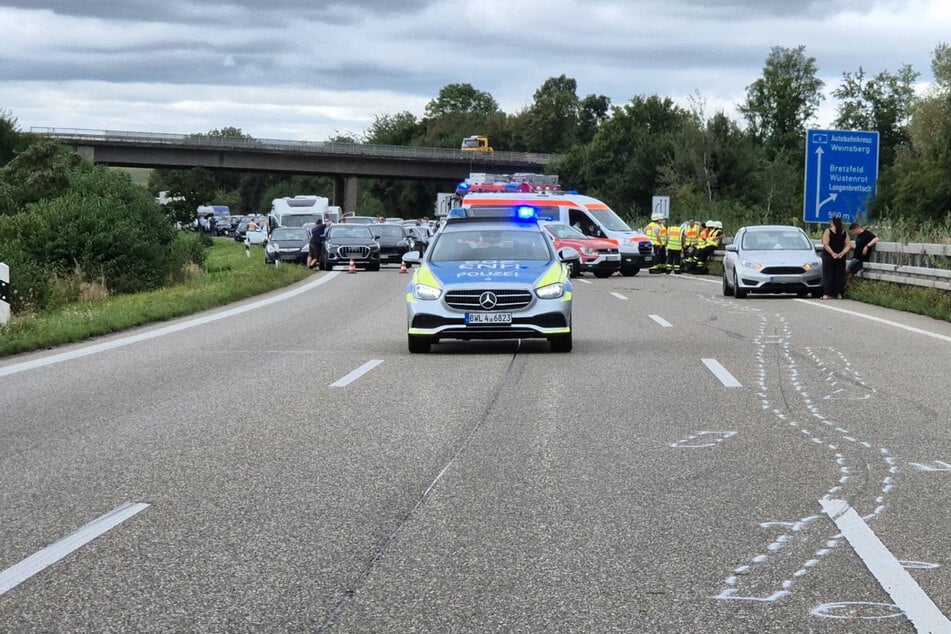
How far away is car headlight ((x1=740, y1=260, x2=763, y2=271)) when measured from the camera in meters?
28.2

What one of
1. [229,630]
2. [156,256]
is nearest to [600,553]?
[229,630]

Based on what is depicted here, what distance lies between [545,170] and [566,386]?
116m

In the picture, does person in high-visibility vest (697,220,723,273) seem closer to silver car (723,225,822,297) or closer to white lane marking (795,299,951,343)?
silver car (723,225,822,297)

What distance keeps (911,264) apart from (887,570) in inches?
853

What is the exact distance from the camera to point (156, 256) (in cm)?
3484

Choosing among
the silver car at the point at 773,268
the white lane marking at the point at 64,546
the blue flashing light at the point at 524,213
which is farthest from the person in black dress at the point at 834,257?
the white lane marking at the point at 64,546

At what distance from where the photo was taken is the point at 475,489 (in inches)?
305

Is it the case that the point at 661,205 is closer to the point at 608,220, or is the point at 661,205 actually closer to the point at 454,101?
the point at 608,220

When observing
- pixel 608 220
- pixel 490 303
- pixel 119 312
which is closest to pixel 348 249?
pixel 608 220

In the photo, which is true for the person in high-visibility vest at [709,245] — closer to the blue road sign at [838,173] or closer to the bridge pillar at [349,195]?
the blue road sign at [838,173]

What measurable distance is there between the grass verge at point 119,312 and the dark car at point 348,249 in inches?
332

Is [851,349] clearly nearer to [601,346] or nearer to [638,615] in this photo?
[601,346]

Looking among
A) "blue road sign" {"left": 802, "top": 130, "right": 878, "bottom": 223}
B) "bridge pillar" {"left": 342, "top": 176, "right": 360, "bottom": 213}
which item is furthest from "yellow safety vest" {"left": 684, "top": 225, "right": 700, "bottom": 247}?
"bridge pillar" {"left": 342, "top": 176, "right": 360, "bottom": 213}

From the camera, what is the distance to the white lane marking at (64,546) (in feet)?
19.0
